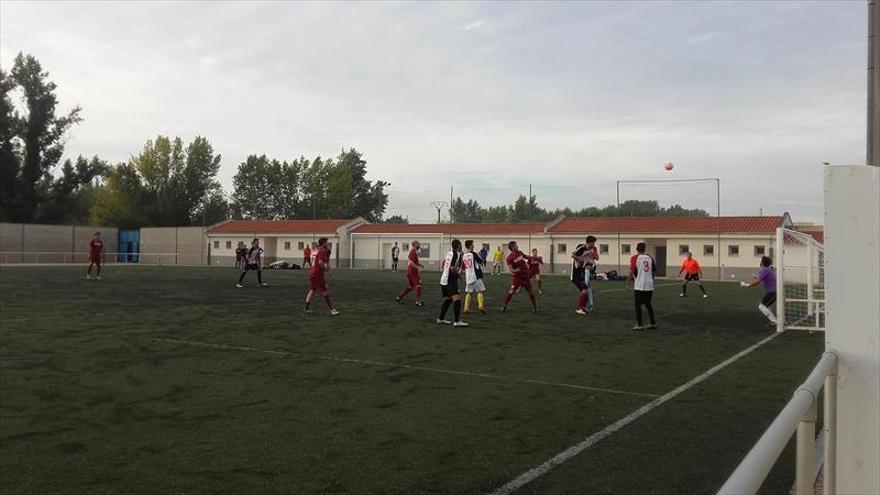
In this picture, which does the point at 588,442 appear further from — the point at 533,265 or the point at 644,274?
the point at 533,265

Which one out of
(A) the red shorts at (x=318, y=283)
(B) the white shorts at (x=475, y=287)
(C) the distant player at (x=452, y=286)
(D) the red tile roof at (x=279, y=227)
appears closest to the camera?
(C) the distant player at (x=452, y=286)

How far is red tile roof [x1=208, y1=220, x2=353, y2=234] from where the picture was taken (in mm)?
57375

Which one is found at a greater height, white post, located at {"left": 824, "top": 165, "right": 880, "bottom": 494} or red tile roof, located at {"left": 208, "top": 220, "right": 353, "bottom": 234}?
red tile roof, located at {"left": 208, "top": 220, "right": 353, "bottom": 234}

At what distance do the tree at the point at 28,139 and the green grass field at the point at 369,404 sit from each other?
52.7m

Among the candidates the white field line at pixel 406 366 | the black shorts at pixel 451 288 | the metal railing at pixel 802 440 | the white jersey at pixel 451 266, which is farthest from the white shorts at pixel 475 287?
the metal railing at pixel 802 440

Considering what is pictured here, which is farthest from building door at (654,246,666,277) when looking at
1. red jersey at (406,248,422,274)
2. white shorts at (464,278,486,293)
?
white shorts at (464,278,486,293)

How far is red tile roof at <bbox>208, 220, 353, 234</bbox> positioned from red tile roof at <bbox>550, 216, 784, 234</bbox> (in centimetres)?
2040

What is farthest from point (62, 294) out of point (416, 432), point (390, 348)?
point (416, 432)

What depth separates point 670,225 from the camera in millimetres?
45125

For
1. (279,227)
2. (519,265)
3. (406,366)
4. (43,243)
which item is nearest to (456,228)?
(279,227)

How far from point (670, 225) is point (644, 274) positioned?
34.3 metres

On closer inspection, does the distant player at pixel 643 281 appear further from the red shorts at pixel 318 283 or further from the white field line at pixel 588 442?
the red shorts at pixel 318 283

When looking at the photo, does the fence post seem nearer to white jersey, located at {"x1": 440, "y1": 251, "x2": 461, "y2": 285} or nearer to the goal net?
the goal net

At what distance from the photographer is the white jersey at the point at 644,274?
42.5ft
